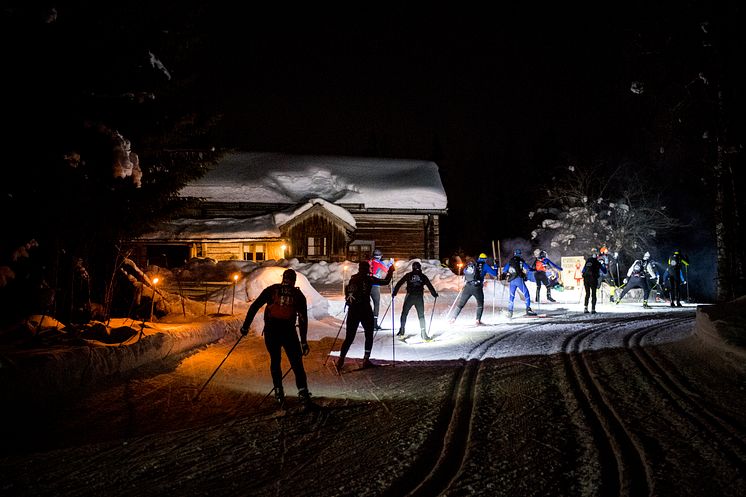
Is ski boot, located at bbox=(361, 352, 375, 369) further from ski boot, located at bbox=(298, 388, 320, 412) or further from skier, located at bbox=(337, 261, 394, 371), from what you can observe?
ski boot, located at bbox=(298, 388, 320, 412)

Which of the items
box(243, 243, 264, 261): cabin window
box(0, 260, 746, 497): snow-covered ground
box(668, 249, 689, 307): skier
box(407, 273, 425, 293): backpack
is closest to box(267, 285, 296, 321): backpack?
box(0, 260, 746, 497): snow-covered ground

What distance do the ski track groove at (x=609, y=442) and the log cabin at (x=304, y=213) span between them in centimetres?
2549

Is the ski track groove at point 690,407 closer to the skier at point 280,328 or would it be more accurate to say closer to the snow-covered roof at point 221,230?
the skier at point 280,328

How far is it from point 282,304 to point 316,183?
31153mm

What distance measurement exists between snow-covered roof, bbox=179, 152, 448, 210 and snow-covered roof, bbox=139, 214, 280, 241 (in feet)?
11.2

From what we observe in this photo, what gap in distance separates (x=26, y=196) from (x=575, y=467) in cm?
955

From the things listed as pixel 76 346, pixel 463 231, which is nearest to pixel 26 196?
pixel 76 346

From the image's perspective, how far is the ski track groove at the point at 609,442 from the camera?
3766 mm

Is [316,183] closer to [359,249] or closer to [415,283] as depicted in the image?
[359,249]

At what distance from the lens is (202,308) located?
1545cm

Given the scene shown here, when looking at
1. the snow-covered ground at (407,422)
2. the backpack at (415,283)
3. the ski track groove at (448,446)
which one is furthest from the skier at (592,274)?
the ski track groove at (448,446)

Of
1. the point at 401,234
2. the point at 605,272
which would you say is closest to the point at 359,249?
the point at 401,234

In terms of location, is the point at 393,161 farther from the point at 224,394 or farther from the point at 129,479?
the point at 129,479

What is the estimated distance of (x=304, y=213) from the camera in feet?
104
